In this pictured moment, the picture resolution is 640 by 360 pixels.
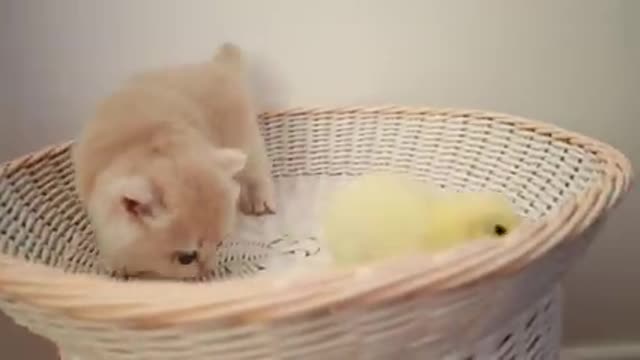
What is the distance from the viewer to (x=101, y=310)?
55 centimetres

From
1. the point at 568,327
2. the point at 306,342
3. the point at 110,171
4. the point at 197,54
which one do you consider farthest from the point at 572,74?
the point at 306,342

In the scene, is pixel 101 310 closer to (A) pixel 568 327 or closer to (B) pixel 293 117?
(B) pixel 293 117

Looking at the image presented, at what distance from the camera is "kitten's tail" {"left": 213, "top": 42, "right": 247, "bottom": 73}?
106 centimetres

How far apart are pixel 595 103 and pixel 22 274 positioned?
2.61ft

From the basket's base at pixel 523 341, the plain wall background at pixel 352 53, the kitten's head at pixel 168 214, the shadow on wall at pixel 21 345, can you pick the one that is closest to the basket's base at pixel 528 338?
the basket's base at pixel 523 341

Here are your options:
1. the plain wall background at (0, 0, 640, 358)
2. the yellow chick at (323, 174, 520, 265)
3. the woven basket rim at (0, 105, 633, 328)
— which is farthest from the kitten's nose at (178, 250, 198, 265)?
the plain wall background at (0, 0, 640, 358)

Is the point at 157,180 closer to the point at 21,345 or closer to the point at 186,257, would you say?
the point at 186,257

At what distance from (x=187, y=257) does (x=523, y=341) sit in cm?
33

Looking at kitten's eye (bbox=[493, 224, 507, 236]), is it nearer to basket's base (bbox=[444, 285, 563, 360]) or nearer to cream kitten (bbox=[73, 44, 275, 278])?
basket's base (bbox=[444, 285, 563, 360])

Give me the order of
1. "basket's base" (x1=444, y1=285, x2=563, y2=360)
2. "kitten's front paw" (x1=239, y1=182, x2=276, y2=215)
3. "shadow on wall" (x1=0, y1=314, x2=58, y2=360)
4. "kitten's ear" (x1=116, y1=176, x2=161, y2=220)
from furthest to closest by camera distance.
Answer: "shadow on wall" (x1=0, y1=314, x2=58, y2=360)
"kitten's front paw" (x1=239, y1=182, x2=276, y2=215)
"kitten's ear" (x1=116, y1=176, x2=161, y2=220)
"basket's base" (x1=444, y1=285, x2=563, y2=360)

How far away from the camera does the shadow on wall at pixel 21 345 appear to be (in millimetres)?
1181

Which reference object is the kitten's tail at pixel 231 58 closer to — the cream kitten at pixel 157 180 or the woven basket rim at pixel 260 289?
the cream kitten at pixel 157 180

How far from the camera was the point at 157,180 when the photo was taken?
0.82 m

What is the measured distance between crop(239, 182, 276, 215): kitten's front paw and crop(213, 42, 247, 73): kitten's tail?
0.13 m
